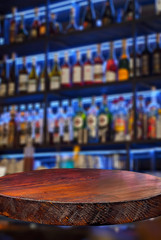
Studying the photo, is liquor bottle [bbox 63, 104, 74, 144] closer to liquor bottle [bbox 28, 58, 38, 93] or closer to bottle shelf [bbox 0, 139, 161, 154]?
bottle shelf [bbox 0, 139, 161, 154]

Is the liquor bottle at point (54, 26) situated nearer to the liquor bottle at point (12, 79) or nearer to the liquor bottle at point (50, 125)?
the liquor bottle at point (12, 79)

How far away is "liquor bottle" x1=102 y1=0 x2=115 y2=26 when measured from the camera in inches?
113

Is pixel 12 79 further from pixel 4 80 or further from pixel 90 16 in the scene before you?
pixel 90 16

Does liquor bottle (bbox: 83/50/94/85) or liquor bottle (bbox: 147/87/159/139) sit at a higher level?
liquor bottle (bbox: 83/50/94/85)

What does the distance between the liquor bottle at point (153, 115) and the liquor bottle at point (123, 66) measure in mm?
219

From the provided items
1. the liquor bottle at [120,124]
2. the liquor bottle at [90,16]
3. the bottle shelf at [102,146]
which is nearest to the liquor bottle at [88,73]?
the liquor bottle at [120,124]

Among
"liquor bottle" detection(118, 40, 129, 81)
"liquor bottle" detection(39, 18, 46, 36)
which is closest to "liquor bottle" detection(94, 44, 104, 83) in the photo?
"liquor bottle" detection(118, 40, 129, 81)

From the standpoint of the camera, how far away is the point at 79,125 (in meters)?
2.82

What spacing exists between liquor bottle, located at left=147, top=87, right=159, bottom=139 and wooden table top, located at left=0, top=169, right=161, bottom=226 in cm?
198

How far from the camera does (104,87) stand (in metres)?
2.71

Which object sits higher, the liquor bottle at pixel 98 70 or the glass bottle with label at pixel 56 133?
the liquor bottle at pixel 98 70

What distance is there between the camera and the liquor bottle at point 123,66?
266 cm

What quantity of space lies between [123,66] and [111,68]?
10 cm

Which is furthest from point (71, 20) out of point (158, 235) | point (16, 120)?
point (158, 235)
